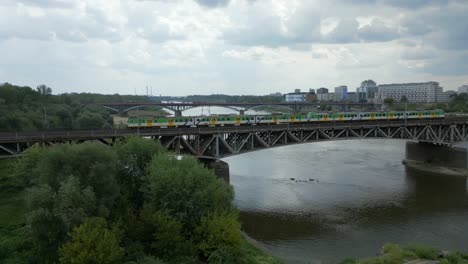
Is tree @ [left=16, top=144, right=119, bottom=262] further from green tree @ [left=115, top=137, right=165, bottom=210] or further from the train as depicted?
the train

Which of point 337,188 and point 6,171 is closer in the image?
point 6,171

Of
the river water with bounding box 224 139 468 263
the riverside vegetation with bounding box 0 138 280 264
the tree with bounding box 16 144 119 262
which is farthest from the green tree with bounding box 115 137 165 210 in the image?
the river water with bounding box 224 139 468 263

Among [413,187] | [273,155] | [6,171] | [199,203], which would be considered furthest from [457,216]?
[6,171]

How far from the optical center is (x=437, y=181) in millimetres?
51719

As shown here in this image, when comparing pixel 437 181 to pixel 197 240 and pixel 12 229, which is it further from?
pixel 12 229

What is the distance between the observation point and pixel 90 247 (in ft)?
57.6

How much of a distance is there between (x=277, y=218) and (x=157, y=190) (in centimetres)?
1623

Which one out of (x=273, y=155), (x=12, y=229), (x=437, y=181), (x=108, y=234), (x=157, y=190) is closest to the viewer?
(x=108, y=234)

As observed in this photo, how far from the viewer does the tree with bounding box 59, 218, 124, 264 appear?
56.4 ft

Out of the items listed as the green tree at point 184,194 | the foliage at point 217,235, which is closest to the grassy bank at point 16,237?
the foliage at point 217,235

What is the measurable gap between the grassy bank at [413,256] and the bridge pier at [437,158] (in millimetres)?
34756

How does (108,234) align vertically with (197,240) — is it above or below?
above

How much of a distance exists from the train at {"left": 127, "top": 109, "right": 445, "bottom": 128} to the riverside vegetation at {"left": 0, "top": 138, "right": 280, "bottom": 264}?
20.9 metres

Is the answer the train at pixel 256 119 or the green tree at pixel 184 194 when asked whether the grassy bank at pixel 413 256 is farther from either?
the train at pixel 256 119
